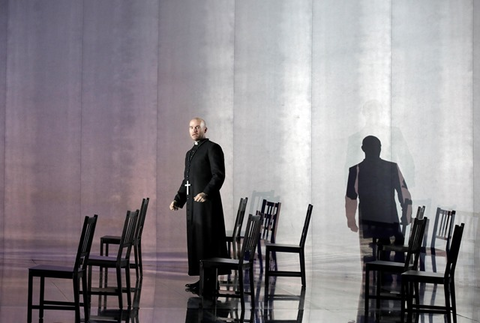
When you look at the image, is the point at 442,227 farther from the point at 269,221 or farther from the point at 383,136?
the point at 269,221

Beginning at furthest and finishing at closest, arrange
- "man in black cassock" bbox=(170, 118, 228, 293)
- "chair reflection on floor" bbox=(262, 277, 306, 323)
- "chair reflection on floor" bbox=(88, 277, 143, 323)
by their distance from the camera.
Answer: "man in black cassock" bbox=(170, 118, 228, 293) < "chair reflection on floor" bbox=(262, 277, 306, 323) < "chair reflection on floor" bbox=(88, 277, 143, 323)

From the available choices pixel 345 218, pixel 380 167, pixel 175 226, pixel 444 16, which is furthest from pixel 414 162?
pixel 175 226

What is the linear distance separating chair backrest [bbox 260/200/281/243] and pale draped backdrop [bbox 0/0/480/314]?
20cm

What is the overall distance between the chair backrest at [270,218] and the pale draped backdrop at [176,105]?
0.20 m

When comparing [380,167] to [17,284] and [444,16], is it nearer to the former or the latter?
[444,16]

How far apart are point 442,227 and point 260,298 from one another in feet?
9.32

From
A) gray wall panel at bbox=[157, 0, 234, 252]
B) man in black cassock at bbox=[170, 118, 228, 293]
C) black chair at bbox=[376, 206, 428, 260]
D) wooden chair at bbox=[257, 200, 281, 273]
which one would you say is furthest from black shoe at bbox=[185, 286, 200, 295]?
gray wall panel at bbox=[157, 0, 234, 252]

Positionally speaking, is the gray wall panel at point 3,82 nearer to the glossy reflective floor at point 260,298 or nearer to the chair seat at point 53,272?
the glossy reflective floor at point 260,298

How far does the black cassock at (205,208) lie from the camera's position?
25.2 ft

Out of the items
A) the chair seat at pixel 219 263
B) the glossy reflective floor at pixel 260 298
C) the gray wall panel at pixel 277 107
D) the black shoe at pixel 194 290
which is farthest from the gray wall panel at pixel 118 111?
the chair seat at pixel 219 263

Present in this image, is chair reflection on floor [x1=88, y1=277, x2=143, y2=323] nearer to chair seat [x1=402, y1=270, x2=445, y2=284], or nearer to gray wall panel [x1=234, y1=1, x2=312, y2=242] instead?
chair seat [x1=402, y1=270, x2=445, y2=284]

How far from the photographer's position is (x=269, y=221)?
984cm

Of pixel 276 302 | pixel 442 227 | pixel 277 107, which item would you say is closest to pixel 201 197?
pixel 276 302

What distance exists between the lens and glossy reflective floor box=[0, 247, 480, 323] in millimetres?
6316
